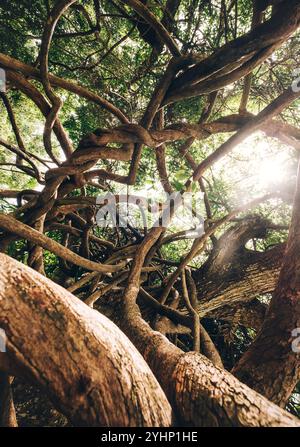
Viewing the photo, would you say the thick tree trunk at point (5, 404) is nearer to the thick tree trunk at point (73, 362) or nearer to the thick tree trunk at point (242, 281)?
the thick tree trunk at point (73, 362)

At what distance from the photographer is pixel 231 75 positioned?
136 centimetres

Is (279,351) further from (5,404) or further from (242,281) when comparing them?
(242,281)

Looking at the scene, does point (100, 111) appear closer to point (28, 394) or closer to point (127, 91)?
point (127, 91)

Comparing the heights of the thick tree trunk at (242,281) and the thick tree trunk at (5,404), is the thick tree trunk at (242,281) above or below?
above

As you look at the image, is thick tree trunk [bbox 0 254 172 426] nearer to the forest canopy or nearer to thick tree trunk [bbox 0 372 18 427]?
the forest canopy

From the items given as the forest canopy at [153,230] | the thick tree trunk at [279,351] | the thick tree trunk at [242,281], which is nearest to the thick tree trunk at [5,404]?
the forest canopy at [153,230]

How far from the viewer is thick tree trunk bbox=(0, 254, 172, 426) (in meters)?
0.60

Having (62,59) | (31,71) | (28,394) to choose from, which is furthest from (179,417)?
(62,59)

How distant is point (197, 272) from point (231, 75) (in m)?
1.59

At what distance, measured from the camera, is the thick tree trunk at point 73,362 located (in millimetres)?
597

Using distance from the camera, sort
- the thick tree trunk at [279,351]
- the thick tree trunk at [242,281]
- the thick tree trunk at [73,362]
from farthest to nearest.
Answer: the thick tree trunk at [242,281] → the thick tree trunk at [279,351] → the thick tree trunk at [73,362]

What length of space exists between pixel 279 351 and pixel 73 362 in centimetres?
67

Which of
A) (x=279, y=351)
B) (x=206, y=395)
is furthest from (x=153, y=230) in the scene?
(x=206, y=395)

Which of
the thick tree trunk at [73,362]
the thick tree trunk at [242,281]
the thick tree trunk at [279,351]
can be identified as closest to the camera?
the thick tree trunk at [73,362]
